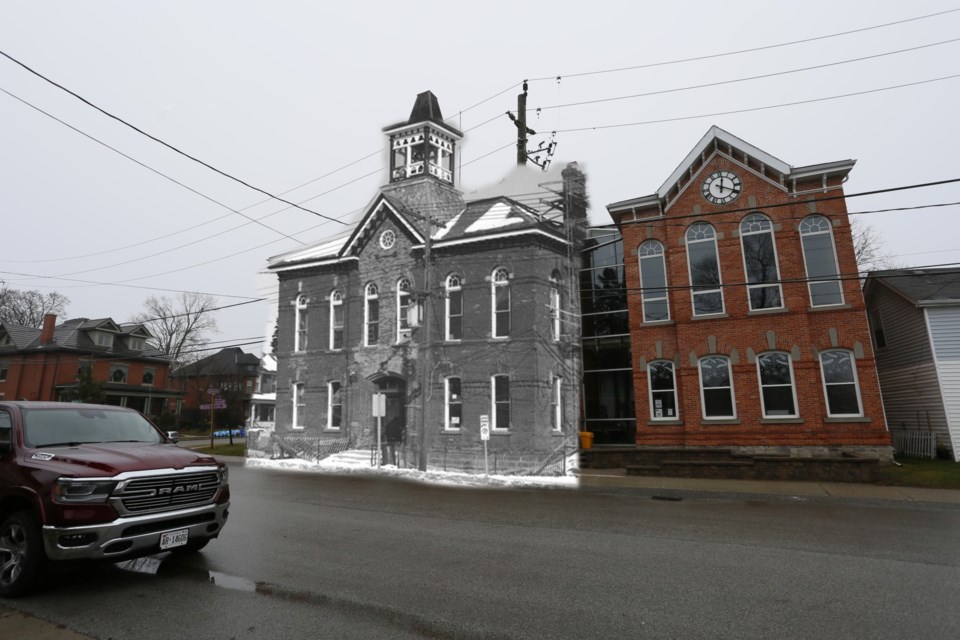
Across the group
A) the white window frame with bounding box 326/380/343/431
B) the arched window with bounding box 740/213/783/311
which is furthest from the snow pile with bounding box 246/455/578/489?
the arched window with bounding box 740/213/783/311

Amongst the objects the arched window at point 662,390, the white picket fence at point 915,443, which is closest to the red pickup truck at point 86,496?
the arched window at point 662,390

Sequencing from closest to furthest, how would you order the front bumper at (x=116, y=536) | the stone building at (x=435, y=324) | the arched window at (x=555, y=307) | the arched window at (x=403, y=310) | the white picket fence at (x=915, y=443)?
the front bumper at (x=116, y=536)
the white picket fence at (x=915, y=443)
the stone building at (x=435, y=324)
the arched window at (x=555, y=307)
the arched window at (x=403, y=310)

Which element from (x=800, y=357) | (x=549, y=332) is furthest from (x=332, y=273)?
(x=800, y=357)

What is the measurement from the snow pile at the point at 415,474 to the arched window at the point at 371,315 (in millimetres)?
4779

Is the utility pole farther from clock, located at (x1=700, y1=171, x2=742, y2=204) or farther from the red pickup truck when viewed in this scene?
the red pickup truck

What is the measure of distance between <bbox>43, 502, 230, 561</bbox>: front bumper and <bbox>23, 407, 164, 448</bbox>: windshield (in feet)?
4.84

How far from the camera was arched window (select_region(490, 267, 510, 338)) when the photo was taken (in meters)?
20.5

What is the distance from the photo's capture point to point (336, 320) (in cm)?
2439

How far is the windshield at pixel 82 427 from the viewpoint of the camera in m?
6.41

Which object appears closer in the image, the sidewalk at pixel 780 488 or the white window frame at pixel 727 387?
the sidewalk at pixel 780 488

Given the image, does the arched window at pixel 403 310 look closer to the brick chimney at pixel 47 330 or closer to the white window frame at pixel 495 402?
the white window frame at pixel 495 402

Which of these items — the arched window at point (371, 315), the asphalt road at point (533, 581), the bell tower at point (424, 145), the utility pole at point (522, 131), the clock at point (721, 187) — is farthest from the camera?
the utility pole at point (522, 131)

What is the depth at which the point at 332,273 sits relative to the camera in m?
24.7

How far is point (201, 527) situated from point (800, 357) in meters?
17.9
